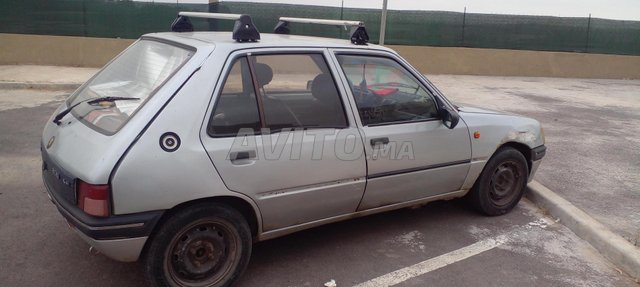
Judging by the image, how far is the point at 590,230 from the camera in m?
4.34

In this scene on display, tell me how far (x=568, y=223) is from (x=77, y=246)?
4.17m

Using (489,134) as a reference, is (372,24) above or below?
above

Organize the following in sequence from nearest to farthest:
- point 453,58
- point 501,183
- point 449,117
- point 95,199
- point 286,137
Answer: point 95,199 < point 286,137 < point 449,117 < point 501,183 < point 453,58

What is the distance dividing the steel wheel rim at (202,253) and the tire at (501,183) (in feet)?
7.84

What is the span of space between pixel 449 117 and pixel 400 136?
1.58 ft

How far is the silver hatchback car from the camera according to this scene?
2.81m

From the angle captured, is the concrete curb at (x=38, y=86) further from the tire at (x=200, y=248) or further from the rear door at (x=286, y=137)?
the tire at (x=200, y=248)

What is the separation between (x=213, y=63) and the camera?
10.3ft

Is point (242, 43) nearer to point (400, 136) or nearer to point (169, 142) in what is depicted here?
point (169, 142)

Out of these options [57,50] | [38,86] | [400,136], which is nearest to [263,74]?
[400,136]

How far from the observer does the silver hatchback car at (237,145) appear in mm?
2807

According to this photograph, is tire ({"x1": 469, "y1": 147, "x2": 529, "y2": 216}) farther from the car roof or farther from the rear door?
the car roof

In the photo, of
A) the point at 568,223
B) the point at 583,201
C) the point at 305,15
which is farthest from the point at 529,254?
the point at 305,15

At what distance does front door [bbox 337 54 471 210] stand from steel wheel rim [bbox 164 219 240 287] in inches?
42.5
